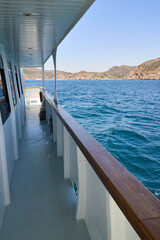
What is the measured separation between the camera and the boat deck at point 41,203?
1.78 metres

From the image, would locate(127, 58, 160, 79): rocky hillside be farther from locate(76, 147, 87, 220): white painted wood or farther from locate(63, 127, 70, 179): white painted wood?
locate(76, 147, 87, 220): white painted wood

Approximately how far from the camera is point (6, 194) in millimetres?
2205

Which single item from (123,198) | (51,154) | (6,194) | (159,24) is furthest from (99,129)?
(159,24)

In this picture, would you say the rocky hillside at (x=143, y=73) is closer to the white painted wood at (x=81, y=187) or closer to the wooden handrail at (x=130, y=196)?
the white painted wood at (x=81, y=187)

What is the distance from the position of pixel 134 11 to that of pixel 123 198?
271ft

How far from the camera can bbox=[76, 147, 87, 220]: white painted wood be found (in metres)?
1.78

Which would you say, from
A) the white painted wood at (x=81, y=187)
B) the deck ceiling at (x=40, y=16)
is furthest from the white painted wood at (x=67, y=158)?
the deck ceiling at (x=40, y=16)

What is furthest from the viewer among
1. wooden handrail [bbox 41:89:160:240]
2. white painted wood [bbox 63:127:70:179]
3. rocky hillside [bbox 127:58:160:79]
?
rocky hillside [bbox 127:58:160:79]

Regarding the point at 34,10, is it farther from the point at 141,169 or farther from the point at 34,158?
the point at 141,169

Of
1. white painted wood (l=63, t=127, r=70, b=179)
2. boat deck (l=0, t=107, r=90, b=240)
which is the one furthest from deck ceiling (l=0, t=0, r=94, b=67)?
boat deck (l=0, t=107, r=90, b=240)

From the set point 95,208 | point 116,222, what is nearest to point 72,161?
point 95,208

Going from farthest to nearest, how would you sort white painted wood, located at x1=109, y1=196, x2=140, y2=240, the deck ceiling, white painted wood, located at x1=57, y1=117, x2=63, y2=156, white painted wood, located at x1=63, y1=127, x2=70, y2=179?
white painted wood, located at x1=57, y1=117, x2=63, y2=156 < white painted wood, located at x1=63, y1=127, x2=70, y2=179 < the deck ceiling < white painted wood, located at x1=109, y1=196, x2=140, y2=240

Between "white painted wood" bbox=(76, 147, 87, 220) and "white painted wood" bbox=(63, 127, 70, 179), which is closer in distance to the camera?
"white painted wood" bbox=(76, 147, 87, 220)

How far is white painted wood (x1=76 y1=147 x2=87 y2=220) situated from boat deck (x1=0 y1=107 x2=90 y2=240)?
9 centimetres
